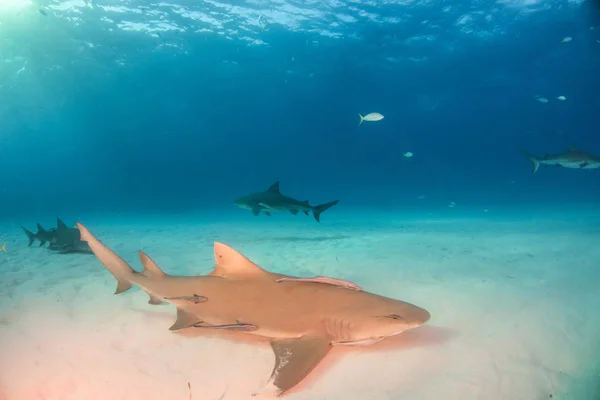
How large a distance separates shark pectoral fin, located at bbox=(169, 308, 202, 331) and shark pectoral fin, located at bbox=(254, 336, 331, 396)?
0.92 metres

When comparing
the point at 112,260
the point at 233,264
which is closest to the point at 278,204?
the point at 112,260

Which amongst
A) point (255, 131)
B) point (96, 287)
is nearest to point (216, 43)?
point (96, 287)

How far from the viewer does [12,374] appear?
284 cm

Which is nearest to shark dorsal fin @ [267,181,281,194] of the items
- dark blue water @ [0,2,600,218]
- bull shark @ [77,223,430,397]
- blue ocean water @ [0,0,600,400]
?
blue ocean water @ [0,0,600,400]

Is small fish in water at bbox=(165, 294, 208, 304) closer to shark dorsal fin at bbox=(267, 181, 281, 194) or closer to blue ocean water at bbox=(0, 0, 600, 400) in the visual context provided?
blue ocean water at bbox=(0, 0, 600, 400)

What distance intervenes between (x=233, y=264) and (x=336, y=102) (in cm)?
5115

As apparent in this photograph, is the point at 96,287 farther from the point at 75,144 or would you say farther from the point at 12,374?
the point at 75,144

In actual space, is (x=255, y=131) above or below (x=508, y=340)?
above

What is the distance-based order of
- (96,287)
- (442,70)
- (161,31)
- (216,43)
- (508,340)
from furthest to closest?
1. (442,70)
2. (216,43)
3. (161,31)
4. (96,287)
5. (508,340)

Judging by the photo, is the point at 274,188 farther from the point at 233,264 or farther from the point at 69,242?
the point at 233,264

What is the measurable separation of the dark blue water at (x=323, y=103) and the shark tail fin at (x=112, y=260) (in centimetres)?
2252

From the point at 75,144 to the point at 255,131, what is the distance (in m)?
65.2

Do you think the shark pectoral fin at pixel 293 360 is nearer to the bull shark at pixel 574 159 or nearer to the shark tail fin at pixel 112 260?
the shark tail fin at pixel 112 260

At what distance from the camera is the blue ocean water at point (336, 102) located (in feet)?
40.8
